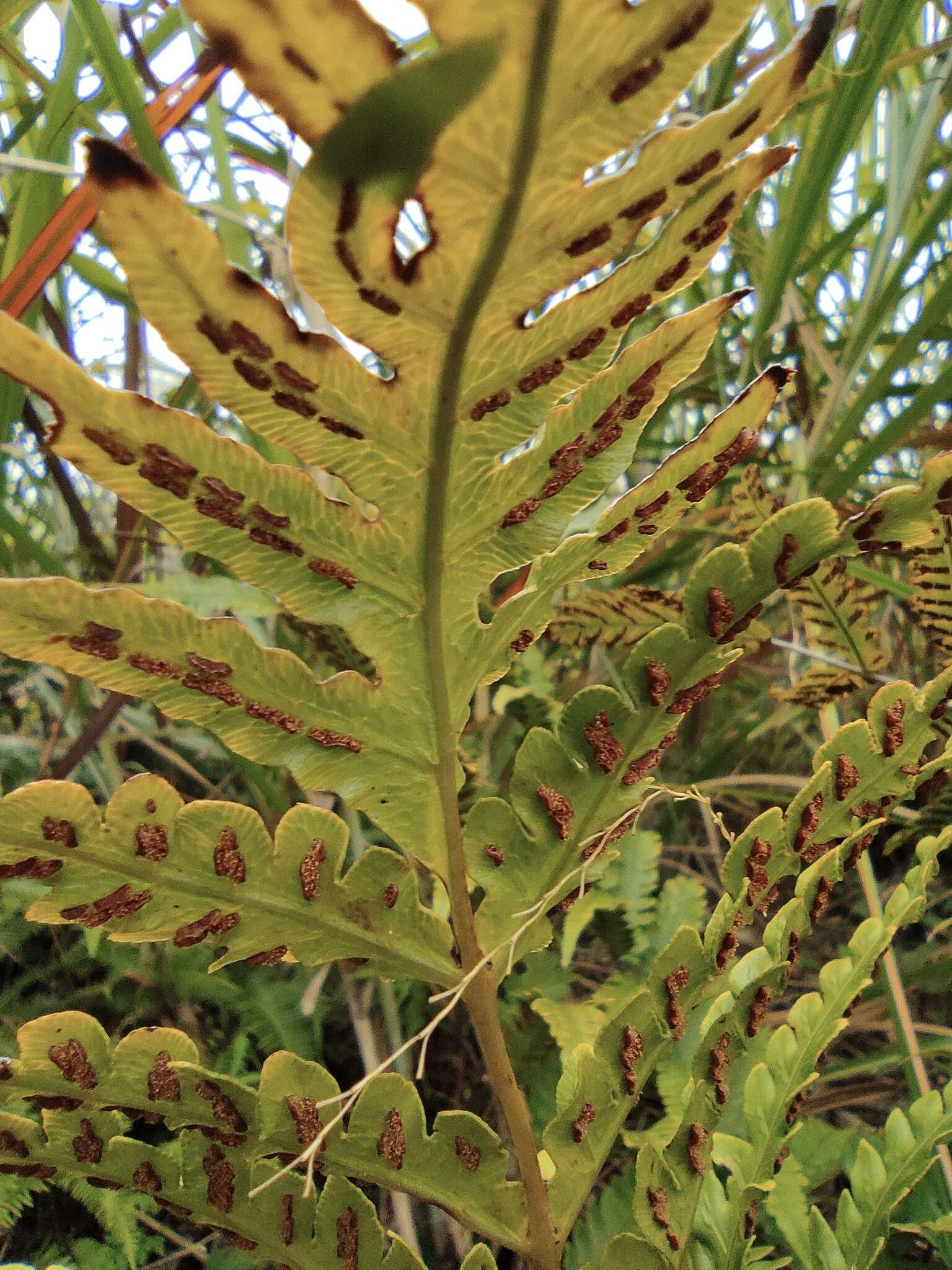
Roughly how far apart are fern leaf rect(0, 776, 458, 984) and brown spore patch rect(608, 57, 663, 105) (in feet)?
0.99

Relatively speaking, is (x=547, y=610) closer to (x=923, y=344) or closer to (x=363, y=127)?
(x=363, y=127)

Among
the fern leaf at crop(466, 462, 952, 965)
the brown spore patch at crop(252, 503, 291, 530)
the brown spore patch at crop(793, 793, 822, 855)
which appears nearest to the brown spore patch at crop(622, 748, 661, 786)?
the fern leaf at crop(466, 462, 952, 965)

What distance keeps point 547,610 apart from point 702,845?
953mm

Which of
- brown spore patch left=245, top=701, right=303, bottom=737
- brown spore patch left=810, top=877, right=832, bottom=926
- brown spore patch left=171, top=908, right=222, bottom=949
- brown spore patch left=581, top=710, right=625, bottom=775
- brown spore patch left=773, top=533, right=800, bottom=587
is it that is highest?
brown spore patch left=245, top=701, right=303, bottom=737

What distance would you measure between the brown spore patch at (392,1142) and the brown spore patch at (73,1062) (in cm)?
14

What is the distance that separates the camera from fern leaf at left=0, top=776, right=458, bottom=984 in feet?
1.21

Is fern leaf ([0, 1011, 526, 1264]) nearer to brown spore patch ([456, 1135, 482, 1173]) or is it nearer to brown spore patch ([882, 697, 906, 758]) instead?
brown spore patch ([456, 1135, 482, 1173])

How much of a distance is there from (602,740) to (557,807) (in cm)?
4

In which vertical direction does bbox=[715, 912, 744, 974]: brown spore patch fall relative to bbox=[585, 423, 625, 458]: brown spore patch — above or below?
below

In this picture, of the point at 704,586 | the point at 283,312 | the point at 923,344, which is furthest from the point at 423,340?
the point at 923,344

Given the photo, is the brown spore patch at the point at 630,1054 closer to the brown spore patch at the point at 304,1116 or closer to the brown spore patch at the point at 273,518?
the brown spore patch at the point at 304,1116

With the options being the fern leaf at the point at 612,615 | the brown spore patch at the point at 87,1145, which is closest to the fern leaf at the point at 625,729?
the brown spore patch at the point at 87,1145

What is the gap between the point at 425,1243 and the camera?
32.1 inches

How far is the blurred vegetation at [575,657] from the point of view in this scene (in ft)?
2.57
